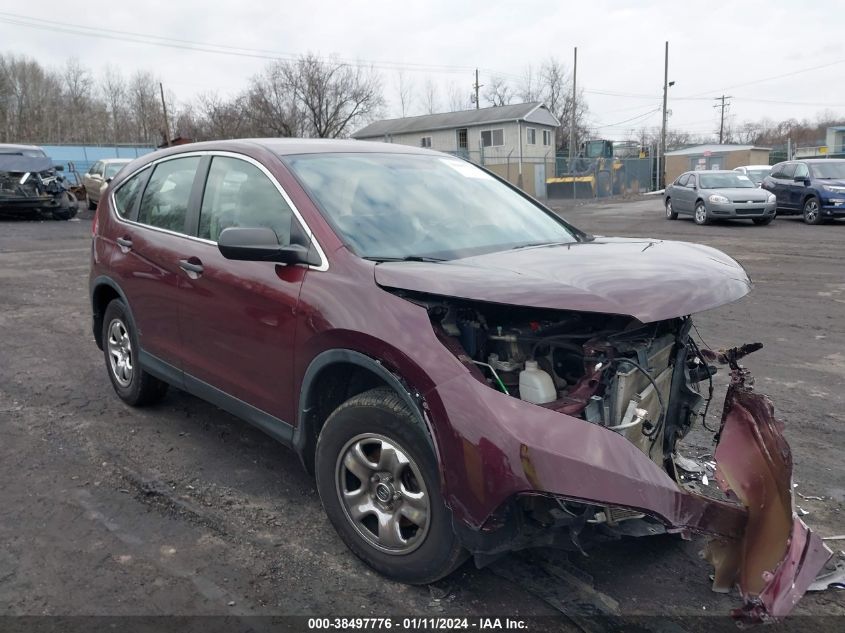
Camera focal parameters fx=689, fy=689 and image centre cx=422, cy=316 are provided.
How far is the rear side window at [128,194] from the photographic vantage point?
4.82 meters

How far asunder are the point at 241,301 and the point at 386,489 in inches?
49.8

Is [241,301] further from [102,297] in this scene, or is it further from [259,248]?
[102,297]

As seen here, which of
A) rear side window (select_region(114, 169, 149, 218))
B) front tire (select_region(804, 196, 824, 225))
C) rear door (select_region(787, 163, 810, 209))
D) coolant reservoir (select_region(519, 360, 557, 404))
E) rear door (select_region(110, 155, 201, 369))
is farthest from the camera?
rear door (select_region(787, 163, 810, 209))

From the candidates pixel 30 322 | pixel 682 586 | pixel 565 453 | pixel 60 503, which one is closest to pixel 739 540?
pixel 682 586

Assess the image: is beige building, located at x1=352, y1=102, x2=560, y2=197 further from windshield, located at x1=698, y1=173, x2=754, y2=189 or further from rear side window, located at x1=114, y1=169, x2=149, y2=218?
rear side window, located at x1=114, y1=169, x2=149, y2=218

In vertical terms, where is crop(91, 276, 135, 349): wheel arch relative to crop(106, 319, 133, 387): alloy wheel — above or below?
above

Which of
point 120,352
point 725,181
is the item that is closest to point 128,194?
point 120,352

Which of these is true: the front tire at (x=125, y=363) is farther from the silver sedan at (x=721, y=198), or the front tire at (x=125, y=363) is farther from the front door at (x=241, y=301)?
the silver sedan at (x=721, y=198)

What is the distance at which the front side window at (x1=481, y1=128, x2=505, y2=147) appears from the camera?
49.1 meters

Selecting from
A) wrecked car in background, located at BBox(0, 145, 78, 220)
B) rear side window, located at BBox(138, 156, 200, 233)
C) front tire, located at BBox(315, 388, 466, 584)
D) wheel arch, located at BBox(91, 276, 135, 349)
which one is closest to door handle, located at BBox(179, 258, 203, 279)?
Result: rear side window, located at BBox(138, 156, 200, 233)

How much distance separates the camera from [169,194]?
441 cm

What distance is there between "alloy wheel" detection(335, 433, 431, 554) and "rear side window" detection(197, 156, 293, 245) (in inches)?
43.0

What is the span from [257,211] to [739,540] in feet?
8.78

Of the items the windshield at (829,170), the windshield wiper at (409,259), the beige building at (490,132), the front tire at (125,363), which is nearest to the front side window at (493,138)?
the beige building at (490,132)
